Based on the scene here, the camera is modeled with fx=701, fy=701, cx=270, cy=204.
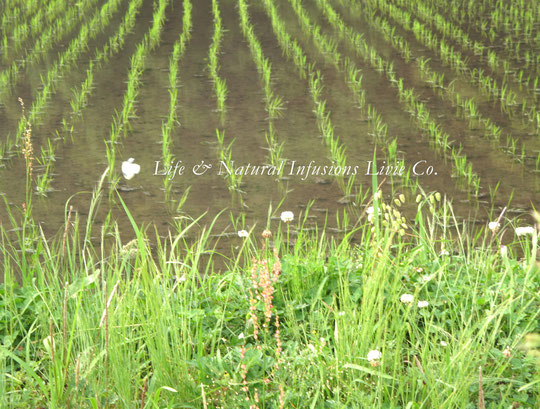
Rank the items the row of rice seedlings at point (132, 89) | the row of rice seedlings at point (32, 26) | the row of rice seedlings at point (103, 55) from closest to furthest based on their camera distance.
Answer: the row of rice seedlings at point (132, 89) < the row of rice seedlings at point (103, 55) < the row of rice seedlings at point (32, 26)

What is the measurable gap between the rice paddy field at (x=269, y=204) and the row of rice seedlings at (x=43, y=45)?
0.05 m

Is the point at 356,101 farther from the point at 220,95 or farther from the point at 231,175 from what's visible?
the point at 231,175

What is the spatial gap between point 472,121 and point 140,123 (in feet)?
8.33

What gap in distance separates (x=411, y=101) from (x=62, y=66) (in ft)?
11.8

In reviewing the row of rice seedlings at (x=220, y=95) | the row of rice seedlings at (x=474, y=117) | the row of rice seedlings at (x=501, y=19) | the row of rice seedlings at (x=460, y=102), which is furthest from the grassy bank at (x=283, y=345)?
the row of rice seedlings at (x=501, y=19)

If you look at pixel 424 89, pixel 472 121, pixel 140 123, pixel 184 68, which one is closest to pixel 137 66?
pixel 184 68

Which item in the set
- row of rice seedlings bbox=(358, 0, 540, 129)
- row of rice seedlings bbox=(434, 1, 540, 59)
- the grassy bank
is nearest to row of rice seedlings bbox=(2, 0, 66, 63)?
row of rice seedlings bbox=(358, 0, 540, 129)

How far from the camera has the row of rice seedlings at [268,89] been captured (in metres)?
4.67

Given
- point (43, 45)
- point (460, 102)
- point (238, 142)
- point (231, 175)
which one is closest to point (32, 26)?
point (43, 45)

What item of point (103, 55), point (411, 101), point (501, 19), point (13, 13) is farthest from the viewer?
point (13, 13)

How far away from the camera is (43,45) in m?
8.04

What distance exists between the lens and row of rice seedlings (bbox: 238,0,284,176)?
467 centimetres

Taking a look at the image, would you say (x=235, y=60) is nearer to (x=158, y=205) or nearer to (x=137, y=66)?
(x=137, y=66)

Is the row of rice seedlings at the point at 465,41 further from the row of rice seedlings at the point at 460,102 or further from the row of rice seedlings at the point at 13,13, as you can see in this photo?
the row of rice seedlings at the point at 13,13
